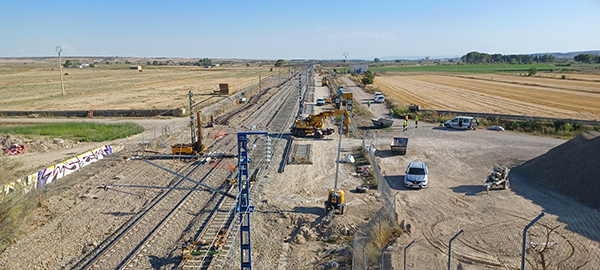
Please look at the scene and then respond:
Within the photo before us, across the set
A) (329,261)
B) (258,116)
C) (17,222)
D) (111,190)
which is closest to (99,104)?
(258,116)

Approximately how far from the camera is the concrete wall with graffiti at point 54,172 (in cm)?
2055

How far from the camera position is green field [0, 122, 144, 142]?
3772cm

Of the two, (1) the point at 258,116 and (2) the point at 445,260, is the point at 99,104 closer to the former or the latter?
(1) the point at 258,116

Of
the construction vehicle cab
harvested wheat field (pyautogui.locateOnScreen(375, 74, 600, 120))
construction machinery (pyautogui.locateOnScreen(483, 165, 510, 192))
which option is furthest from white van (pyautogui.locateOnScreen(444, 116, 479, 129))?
the construction vehicle cab

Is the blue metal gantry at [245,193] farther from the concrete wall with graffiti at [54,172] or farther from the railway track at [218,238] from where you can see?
the concrete wall with graffiti at [54,172]

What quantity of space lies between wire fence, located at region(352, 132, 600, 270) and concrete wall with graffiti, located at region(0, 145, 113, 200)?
1577 centimetres

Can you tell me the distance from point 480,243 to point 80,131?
37.4 meters

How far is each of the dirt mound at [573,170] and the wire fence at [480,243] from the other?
2144 millimetres

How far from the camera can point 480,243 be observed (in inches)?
627

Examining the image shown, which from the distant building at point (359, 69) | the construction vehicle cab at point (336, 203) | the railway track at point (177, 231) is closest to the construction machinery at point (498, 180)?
the construction vehicle cab at point (336, 203)

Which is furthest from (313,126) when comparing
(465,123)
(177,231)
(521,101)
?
(521,101)

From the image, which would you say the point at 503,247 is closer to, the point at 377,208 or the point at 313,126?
the point at 377,208

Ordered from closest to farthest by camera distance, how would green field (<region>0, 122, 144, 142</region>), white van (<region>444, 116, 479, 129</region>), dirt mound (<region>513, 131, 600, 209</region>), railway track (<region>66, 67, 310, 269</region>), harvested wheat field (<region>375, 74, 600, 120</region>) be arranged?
railway track (<region>66, 67, 310, 269</region>), dirt mound (<region>513, 131, 600, 209</region>), green field (<region>0, 122, 144, 142</region>), white van (<region>444, 116, 479, 129</region>), harvested wheat field (<region>375, 74, 600, 120</region>)

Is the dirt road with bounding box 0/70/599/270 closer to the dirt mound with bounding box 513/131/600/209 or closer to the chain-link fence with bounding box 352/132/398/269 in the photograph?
the chain-link fence with bounding box 352/132/398/269
